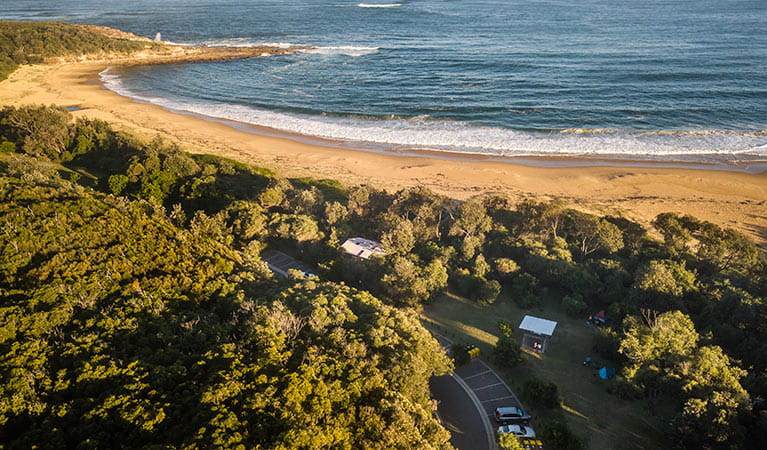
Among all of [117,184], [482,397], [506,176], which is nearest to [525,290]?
[482,397]

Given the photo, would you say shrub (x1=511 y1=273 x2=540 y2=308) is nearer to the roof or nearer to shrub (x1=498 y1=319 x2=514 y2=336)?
the roof

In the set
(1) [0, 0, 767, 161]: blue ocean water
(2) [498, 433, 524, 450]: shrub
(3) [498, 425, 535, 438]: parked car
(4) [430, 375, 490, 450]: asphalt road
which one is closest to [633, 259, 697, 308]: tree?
(3) [498, 425, 535, 438]: parked car

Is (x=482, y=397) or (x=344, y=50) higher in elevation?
(x=344, y=50)

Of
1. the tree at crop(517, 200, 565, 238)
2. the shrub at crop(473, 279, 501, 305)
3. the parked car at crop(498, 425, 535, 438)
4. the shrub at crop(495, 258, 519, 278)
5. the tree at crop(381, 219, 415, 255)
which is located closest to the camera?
the parked car at crop(498, 425, 535, 438)

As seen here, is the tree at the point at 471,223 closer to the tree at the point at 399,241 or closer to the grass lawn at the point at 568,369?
the tree at the point at 399,241

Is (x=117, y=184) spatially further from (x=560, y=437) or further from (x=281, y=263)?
(x=560, y=437)

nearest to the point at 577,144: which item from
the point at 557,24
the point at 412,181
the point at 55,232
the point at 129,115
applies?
A: the point at 412,181

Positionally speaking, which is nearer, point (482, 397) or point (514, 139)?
point (482, 397)
